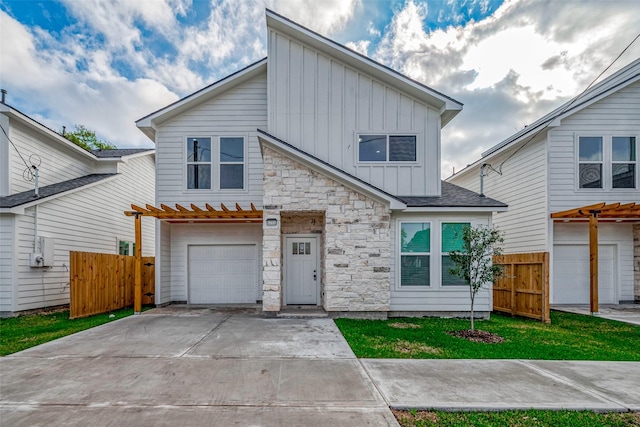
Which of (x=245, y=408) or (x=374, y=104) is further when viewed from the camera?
(x=374, y=104)

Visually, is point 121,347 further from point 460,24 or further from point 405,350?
point 460,24

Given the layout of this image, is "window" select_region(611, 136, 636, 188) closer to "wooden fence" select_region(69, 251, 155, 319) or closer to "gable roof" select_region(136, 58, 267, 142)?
"gable roof" select_region(136, 58, 267, 142)

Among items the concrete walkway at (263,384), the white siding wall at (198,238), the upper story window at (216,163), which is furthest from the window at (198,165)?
the concrete walkway at (263,384)

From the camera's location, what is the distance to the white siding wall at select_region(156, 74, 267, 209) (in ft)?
33.8

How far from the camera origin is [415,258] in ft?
28.5

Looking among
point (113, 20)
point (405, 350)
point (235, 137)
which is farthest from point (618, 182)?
point (113, 20)

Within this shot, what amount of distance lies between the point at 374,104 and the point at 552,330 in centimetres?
754

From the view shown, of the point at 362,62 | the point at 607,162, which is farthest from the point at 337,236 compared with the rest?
the point at 607,162

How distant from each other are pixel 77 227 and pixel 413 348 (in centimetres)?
1177

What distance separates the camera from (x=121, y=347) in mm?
5613

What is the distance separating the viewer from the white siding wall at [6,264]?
867 cm

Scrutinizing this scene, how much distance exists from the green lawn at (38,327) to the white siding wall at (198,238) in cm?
172

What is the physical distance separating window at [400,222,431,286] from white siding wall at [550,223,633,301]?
17.9 feet

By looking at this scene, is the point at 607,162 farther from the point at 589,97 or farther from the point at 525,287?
the point at 525,287
